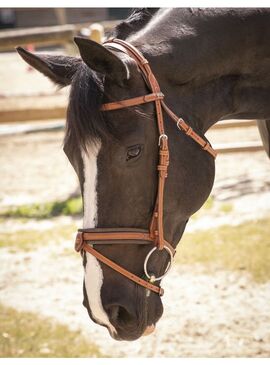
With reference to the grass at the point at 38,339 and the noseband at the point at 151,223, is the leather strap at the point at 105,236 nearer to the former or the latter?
the noseband at the point at 151,223

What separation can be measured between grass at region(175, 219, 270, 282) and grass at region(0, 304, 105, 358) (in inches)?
60.9

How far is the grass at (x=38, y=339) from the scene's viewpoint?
3.30 meters

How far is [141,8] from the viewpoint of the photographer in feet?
7.35

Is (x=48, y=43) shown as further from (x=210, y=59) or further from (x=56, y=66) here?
(x=210, y=59)

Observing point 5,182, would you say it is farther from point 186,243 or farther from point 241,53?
point 241,53

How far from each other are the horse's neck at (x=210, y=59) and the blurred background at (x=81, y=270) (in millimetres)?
327

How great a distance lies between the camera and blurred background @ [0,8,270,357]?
3.39 metres

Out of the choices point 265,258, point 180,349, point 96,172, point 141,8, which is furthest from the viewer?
point 265,258

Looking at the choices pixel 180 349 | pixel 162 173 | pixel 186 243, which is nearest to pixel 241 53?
pixel 162 173

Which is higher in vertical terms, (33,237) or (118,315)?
(118,315)

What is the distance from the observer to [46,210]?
642 cm

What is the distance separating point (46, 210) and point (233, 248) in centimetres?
267

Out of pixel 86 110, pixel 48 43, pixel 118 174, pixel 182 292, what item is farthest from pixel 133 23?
pixel 48 43

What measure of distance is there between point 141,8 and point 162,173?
82cm
